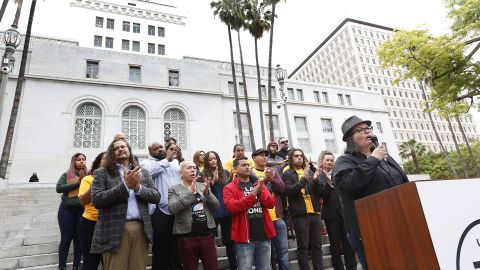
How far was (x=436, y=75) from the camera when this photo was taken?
12.5 m

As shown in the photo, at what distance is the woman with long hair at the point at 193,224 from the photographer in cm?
409

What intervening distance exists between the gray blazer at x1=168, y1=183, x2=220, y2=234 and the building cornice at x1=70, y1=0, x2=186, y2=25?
4518 cm

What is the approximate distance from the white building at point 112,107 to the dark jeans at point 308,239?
73.0ft

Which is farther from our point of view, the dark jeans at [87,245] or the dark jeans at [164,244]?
the dark jeans at [164,244]

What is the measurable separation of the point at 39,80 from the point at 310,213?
26.2 meters

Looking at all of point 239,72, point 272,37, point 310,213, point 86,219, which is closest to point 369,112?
point 239,72

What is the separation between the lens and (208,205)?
445 cm

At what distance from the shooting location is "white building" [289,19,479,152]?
73.9 meters

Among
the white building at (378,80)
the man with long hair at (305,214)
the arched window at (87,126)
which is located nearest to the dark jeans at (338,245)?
the man with long hair at (305,214)

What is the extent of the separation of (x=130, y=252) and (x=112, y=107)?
24.4 m

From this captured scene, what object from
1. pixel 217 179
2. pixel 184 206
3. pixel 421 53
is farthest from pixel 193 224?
pixel 421 53

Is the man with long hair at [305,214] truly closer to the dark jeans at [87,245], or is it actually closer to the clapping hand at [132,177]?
the clapping hand at [132,177]

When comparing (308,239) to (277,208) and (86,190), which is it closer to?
(277,208)

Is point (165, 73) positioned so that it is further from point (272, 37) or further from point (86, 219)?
point (86, 219)
